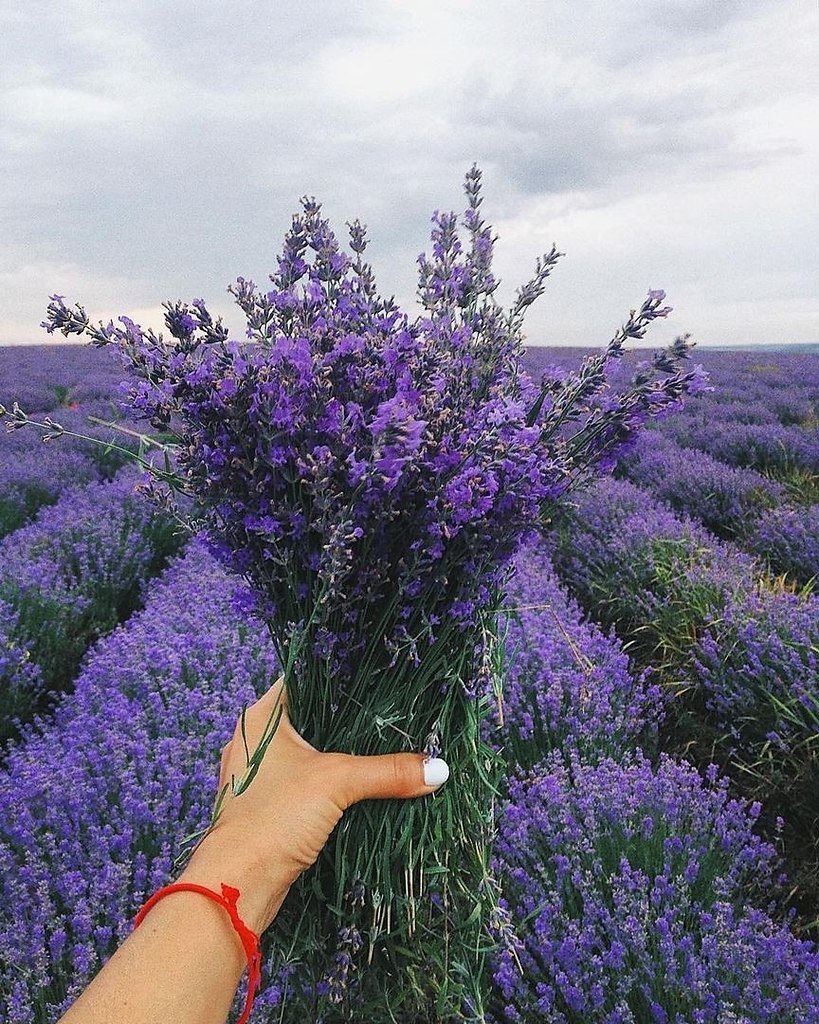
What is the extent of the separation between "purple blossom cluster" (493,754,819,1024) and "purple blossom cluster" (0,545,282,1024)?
1.76 feet

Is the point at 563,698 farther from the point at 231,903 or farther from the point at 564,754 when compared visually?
the point at 231,903

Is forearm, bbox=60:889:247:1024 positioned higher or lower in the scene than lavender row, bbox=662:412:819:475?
higher

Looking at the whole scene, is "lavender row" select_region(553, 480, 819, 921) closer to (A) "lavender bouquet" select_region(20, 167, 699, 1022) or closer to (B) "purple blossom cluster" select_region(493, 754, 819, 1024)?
(B) "purple blossom cluster" select_region(493, 754, 819, 1024)

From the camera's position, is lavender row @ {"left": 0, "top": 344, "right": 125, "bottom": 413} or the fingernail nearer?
the fingernail

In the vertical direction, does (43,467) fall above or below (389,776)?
below

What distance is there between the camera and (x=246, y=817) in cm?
120

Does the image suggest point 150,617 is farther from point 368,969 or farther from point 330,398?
point 330,398

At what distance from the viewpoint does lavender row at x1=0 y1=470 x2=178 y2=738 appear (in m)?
3.06

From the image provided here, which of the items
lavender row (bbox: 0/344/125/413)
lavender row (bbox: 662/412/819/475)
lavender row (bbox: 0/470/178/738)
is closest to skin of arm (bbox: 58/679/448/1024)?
lavender row (bbox: 0/470/178/738)

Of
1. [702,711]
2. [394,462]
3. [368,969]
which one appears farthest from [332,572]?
[702,711]

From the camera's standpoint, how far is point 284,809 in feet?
3.90

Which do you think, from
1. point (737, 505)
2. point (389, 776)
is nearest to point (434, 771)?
point (389, 776)

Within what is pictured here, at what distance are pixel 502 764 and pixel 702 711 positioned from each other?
5.89 feet

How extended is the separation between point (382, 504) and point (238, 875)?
21.4 inches
